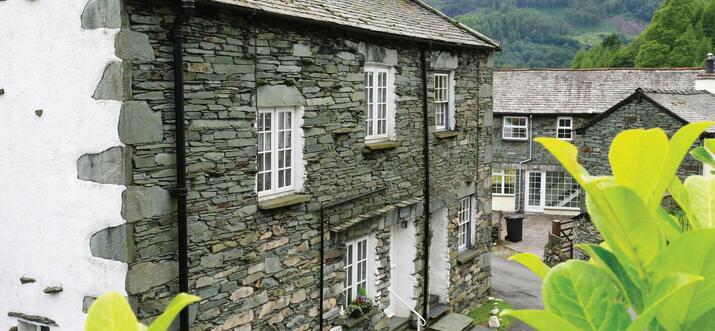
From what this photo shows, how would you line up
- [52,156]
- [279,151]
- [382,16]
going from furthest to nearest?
[382,16]
[279,151]
[52,156]

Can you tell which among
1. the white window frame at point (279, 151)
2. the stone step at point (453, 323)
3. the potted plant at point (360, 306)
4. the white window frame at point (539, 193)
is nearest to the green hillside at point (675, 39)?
the white window frame at point (539, 193)

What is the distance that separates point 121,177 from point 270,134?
242 cm

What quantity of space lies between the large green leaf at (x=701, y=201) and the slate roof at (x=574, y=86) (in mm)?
27836

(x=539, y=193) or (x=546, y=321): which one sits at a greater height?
(x=546, y=321)

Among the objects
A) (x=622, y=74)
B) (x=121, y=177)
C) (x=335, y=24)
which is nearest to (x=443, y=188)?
(x=335, y=24)

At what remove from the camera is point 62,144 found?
7227mm

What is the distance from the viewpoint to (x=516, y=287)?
55.2 feet

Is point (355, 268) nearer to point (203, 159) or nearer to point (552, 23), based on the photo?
point (203, 159)

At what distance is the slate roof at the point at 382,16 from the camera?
8.59 metres

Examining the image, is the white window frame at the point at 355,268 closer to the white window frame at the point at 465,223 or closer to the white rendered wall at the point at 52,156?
the white window frame at the point at 465,223

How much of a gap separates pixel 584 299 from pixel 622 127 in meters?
23.2

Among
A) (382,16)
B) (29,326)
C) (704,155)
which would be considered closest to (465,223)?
(382,16)

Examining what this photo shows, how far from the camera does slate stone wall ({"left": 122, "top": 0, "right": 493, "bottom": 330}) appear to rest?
6.95 metres

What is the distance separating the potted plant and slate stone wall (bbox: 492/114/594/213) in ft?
63.2
